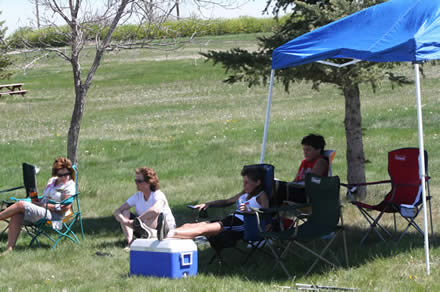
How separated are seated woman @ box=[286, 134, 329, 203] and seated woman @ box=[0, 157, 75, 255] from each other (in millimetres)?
2454

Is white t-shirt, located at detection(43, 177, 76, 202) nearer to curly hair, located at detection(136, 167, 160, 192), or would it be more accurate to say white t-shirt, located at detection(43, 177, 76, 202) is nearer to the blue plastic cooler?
curly hair, located at detection(136, 167, 160, 192)

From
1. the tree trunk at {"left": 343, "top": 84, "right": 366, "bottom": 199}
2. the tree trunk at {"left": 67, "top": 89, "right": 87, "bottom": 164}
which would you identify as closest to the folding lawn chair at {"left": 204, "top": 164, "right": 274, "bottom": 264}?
the tree trunk at {"left": 343, "top": 84, "right": 366, "bottom": 199}

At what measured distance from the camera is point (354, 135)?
928 cm

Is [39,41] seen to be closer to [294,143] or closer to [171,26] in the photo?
[171,26]

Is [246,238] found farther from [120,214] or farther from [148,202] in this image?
[120,214]

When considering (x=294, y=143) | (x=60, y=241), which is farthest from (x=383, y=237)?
(x=294, y=143)

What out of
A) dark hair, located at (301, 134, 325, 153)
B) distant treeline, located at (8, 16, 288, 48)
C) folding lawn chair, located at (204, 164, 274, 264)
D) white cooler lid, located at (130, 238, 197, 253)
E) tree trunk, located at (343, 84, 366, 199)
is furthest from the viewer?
tree trunk, located at (343, 84, 366, 199)

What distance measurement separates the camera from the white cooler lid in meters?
5.73

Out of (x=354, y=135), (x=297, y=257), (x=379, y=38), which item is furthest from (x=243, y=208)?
(x=354, y=135)

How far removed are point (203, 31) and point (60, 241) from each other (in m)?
3.56

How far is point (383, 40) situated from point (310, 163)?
6.39 feet

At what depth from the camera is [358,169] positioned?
30.6 feet

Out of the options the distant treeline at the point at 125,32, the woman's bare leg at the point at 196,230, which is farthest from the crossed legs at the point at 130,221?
the distant treeline at the point at 125,32

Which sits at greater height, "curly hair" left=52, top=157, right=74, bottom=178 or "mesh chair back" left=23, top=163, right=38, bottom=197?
"curly hair" left=52, top=157, right=74, bottom=178
